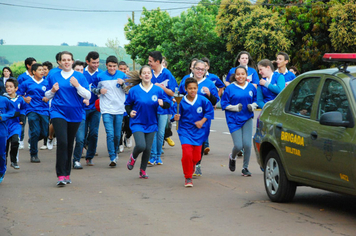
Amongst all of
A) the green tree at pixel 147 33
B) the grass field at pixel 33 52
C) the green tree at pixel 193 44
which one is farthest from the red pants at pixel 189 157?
the grass field at pixel 33 52

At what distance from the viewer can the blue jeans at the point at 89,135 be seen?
10703 millimetres

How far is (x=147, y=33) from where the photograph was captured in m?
53.8

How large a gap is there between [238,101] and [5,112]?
3.80m

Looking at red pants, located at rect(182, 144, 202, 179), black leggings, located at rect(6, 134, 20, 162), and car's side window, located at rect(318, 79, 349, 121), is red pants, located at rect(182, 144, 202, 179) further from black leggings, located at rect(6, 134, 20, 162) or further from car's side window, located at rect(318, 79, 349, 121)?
black leggings, located at rect(6, 134, 20, 162)

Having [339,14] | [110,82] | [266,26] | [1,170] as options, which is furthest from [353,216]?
[266,26]

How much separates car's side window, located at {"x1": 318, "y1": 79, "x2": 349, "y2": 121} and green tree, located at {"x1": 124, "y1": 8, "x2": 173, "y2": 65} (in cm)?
4199

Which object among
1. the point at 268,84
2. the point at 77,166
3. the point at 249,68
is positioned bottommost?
the point at 77,166

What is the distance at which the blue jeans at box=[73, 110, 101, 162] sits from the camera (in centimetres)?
1070

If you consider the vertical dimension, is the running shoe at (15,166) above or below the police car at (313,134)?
below

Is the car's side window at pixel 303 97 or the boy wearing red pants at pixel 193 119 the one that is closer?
the car's side window at pixel 303 97

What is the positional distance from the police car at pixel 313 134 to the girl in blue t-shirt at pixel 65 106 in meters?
2.82

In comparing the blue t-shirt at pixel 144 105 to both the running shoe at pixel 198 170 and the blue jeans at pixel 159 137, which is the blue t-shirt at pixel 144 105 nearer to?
the running shoe at pixel 198 170

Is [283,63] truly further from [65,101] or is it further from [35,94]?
[35,94]

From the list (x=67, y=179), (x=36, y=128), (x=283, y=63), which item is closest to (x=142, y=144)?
(x=67, y=179)
